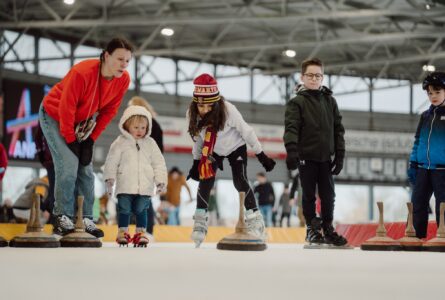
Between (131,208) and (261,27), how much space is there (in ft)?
54.4

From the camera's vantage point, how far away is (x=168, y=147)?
70.9 ft

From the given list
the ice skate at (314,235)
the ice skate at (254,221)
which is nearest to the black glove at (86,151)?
the ice skate at (254,221)

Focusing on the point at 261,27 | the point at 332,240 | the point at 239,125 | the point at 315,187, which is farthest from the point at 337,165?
the point at 261,27

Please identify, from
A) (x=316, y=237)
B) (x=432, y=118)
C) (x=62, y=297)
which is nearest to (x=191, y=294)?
(x=62, y=297)

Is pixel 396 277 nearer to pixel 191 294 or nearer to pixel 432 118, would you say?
pixel 191 294

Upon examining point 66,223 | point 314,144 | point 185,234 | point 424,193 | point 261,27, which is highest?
point 261,27

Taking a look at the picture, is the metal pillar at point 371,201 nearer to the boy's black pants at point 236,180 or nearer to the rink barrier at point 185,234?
the rink barrier at point 185,234

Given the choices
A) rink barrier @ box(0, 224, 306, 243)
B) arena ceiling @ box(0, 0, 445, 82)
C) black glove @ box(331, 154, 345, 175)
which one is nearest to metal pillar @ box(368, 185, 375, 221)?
arena ceiling @ box(0, 0, 445, 82)

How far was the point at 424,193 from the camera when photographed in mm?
5668

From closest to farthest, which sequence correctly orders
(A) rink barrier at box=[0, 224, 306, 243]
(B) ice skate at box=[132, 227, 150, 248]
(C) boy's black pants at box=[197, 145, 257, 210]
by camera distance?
1. (B) ice skate at box=[132, 227, 150, 248]
2. (C) boy's black pants at box=[197, 145, 257, 210]
3. (A) rink barrier at box=[0, 224, 306, 243]

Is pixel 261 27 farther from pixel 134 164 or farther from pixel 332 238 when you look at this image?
pixel 332 238

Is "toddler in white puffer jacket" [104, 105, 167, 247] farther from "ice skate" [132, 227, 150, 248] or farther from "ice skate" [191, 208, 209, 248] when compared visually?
"ice skate" [191, 208, 209, 248]

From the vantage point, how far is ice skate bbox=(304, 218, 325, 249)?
213 inches

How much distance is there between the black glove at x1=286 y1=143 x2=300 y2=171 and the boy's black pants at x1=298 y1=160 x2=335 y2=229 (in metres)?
0.18
